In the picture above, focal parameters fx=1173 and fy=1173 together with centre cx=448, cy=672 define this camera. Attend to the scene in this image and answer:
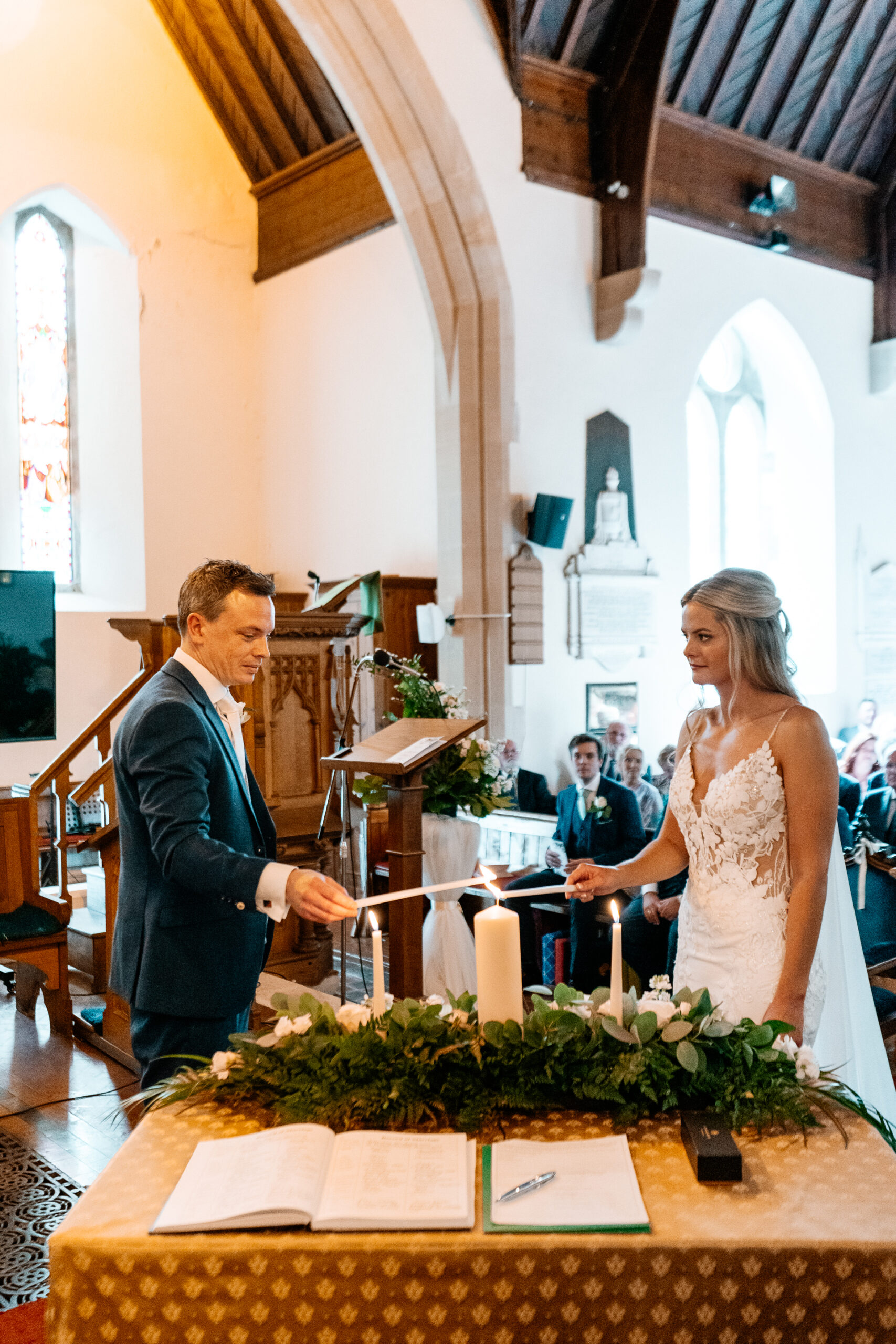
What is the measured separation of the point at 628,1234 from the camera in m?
1.23

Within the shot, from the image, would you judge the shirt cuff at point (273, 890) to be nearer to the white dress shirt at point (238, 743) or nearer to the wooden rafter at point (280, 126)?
the white dress shirt at point (238, 743)

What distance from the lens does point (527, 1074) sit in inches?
60.6

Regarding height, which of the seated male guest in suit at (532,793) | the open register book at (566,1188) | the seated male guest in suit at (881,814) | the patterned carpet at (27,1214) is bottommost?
the patterned carpet at (27,1214)

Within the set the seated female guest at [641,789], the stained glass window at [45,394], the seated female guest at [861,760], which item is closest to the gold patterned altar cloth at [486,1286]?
the seated female guest at [641,789]

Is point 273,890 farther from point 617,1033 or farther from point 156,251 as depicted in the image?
point 156,251

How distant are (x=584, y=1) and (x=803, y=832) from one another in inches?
324

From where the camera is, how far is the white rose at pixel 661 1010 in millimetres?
1631

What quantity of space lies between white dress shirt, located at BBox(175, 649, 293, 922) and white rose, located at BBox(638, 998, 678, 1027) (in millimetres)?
584

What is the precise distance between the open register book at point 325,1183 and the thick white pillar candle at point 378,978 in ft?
0.66

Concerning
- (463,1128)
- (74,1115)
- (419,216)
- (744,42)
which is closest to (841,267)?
(744,42)

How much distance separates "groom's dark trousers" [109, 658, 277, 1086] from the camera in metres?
1.96

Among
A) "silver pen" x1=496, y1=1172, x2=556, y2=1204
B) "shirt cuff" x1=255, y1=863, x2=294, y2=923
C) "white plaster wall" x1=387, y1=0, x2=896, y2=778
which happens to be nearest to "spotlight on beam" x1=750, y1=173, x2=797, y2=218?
"white plaster wall" x1=387, y1=0, x2=896, y2=778

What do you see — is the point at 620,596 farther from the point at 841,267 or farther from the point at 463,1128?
the point at 463,1128

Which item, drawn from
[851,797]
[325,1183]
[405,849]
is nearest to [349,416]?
[851,797]
